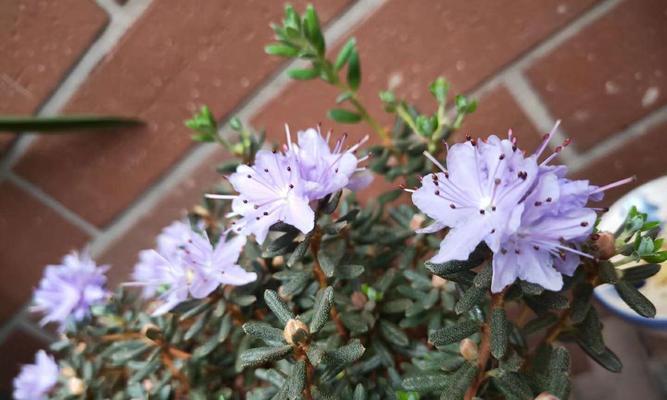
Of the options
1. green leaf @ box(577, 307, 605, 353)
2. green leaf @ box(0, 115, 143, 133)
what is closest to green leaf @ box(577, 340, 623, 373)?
green leaf @ box(577, 307, 605, 353)

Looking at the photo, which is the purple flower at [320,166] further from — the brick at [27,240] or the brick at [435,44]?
the brick at [27,240]

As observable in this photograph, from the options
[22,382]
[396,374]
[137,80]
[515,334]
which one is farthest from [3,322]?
[515,334]

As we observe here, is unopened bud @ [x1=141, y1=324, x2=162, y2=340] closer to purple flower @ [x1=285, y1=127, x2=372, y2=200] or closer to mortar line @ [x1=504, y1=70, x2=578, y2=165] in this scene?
purple flower @ [x1=285, y1=127, x2=372, y2=200]

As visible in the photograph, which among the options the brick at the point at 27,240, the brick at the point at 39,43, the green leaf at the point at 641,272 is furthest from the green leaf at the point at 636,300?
the brick at the point at 27,240

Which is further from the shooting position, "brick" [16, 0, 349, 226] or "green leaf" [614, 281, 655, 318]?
"brick" [16, 0, 349, 226]

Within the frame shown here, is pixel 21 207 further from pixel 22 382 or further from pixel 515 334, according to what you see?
pixel 515 334

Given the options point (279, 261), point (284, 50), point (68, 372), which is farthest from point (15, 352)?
point (284, 50)

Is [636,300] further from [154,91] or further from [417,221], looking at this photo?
[154,91]
